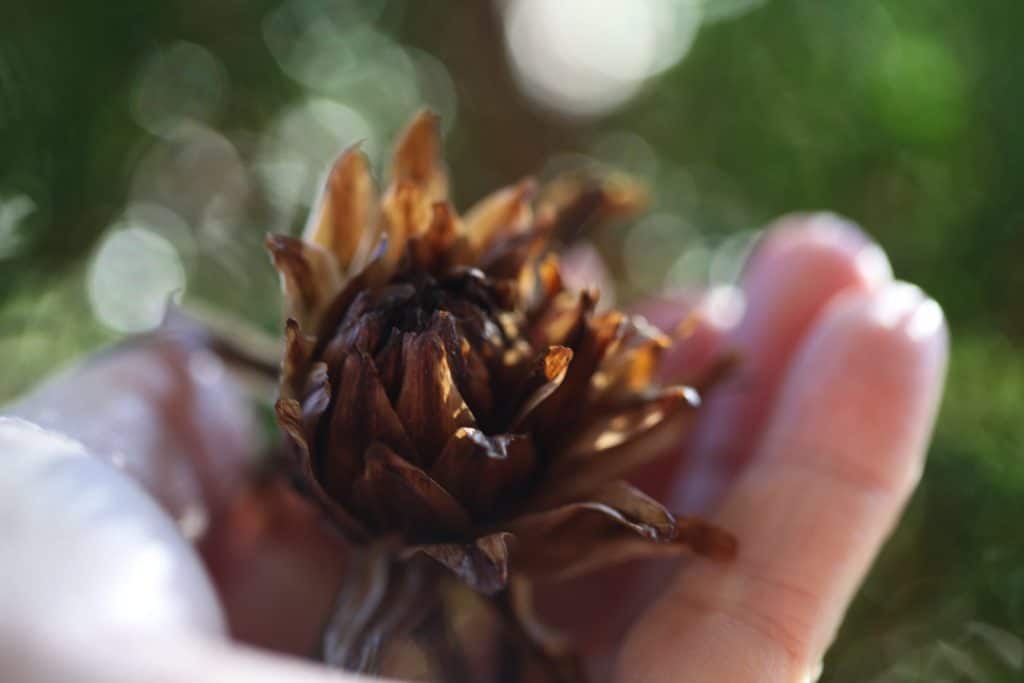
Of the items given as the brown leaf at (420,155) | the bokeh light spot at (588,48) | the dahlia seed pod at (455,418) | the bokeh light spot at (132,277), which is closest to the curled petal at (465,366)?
the dahlia seed pod at (455,418)

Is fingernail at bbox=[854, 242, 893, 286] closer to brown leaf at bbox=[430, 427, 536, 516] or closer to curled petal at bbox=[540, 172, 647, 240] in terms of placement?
curled petal at bbox=[540, 172, 647, 240]

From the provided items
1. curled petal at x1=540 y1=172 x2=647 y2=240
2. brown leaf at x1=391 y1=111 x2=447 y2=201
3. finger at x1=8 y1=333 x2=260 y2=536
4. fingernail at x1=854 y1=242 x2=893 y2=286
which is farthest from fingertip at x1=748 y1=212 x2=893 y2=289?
finger at x1=8 y1=333 x2=260 y2=536

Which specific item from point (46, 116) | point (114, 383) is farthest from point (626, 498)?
point (46, 116)

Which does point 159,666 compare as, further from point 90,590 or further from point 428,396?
point 428,396

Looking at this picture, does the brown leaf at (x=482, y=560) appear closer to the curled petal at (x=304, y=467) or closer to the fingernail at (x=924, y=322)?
the curled petal at (x=304, y=467)

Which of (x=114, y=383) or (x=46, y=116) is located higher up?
(x=46, y=116)

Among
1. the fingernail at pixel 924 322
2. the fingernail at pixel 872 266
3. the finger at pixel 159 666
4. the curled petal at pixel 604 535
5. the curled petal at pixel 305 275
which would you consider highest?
the curled petal at pixel 305 275

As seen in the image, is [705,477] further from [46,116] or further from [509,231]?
[46,116]
